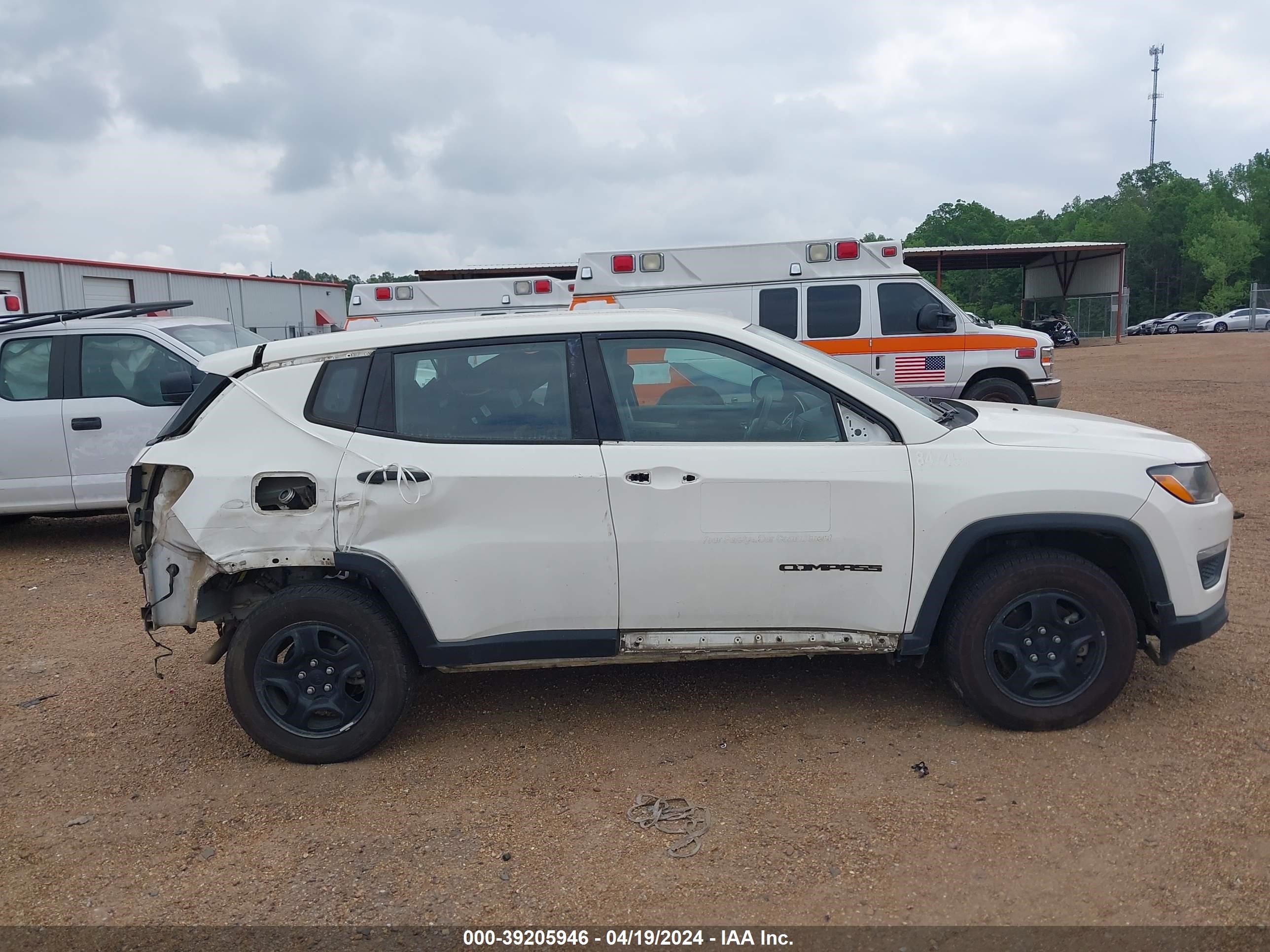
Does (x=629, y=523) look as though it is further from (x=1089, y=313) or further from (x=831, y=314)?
(x=1089, y=313)

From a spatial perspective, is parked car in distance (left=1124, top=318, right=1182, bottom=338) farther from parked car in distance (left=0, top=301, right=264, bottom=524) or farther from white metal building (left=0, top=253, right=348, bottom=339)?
parked car in distance (left=0, top=301, right=264, bottom=524)

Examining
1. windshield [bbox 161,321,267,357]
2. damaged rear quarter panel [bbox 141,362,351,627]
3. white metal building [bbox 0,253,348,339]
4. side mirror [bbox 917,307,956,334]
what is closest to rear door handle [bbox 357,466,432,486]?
damaged rear quarter panel [bbox 141,362,351,627]

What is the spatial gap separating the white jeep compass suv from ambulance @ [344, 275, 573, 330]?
10186mm

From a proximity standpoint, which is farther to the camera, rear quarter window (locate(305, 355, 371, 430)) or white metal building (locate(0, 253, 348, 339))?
white metal building (locate(0, 253, 348, 339))

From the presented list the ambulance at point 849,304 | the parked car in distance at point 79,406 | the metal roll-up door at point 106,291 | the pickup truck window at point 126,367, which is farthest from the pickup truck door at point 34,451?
the metal roll-up door at point 106,291

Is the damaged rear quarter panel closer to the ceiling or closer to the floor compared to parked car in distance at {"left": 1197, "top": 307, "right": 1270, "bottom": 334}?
closer to the floor

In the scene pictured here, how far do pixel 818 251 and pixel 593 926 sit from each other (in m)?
8.89

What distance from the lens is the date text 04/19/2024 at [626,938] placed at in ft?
9.41

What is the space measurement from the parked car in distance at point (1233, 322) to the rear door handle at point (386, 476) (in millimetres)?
44689

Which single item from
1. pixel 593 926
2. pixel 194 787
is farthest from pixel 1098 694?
pixel 194 787

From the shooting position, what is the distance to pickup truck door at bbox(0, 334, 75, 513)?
7734 mm

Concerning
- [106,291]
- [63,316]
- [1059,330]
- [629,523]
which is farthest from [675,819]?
[1059,330]

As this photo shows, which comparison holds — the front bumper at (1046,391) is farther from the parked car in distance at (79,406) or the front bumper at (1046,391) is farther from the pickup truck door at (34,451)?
the pickup truck door at (34,451)

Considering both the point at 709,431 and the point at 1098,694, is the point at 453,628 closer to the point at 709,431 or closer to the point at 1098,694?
the point at 709,431
